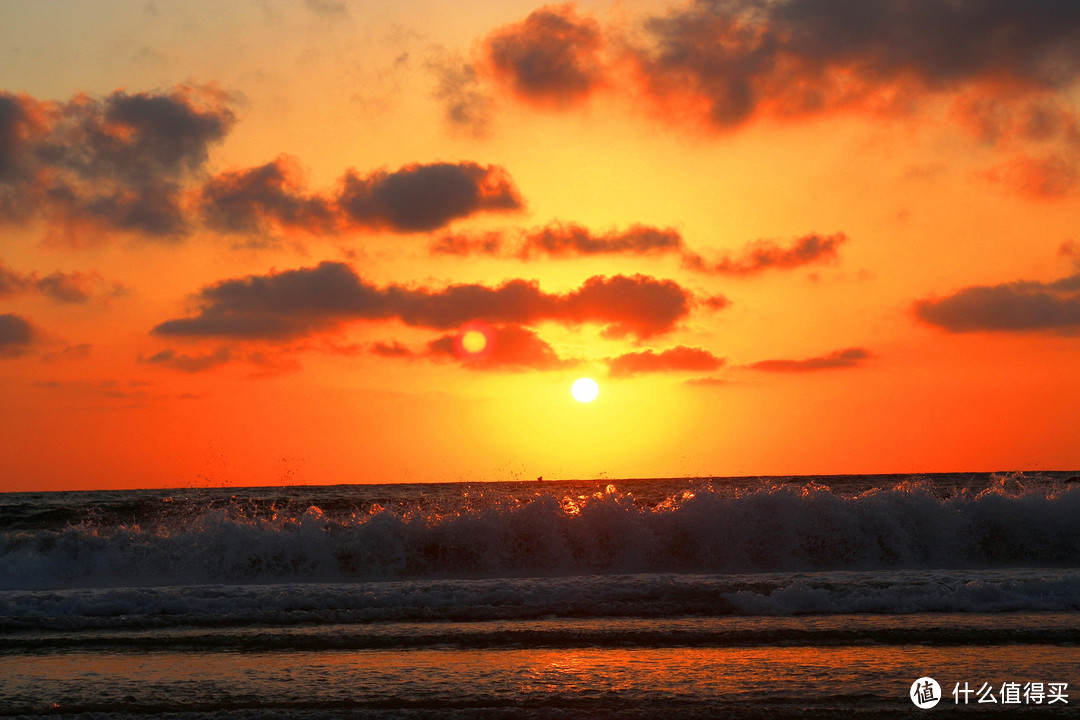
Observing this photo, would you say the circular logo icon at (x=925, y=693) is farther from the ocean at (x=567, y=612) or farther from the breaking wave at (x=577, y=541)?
the breaking wave at (x=577, y=541)

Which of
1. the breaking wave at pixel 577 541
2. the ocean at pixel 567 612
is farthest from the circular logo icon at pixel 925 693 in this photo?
the breaking wave at pixel 577 541

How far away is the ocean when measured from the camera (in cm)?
985

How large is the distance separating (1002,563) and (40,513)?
37.5 m

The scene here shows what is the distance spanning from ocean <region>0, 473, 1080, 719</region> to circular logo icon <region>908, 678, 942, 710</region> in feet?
0.10

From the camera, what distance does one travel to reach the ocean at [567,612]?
9.85 metres

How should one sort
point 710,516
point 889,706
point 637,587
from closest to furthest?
point 889,706 < point 637,587 < point 710,516

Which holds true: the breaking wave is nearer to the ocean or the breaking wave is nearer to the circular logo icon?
the ocean

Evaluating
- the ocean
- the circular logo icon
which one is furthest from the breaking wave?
the circular logo icon

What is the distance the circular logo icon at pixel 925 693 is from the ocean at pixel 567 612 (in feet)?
0.10

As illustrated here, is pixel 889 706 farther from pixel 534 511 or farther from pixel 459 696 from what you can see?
pixel 534 511

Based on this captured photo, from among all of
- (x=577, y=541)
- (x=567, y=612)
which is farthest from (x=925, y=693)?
(x=577, y=541)

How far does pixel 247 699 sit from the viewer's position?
Answer: 9.93 meters

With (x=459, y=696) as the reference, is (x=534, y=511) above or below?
above

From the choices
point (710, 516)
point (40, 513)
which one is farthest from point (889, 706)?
point (40, 513)
